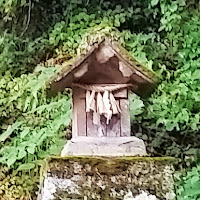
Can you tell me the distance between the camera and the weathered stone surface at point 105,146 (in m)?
1.59

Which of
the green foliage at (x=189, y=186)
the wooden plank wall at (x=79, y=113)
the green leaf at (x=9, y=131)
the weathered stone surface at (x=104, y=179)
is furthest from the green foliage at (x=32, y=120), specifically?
the weathered stone surface at (x=104, y=179)

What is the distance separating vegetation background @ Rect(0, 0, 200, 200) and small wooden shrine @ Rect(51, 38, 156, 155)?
95cm

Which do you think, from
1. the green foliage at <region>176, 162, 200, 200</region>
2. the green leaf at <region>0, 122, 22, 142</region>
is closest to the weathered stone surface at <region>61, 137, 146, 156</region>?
the green foliage at <region>176, 162, 200, 200</region>

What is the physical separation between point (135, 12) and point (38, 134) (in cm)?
112

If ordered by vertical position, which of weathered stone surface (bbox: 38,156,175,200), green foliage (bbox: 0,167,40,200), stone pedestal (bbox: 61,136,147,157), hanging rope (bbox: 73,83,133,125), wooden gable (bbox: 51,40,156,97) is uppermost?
wooden gable (bbox: 51,40,156,97)

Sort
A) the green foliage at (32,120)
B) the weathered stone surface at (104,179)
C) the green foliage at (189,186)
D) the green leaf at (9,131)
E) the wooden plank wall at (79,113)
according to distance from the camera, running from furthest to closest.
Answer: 1. the green leaf at (9,131)
2. the green foliage at (32,120)
3. the green foliage at (189,186)
4. the wooden plank wall at (79,113)
5. the weathered stone surface at (104,179)

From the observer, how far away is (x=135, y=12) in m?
3.21

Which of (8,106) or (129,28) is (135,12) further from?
(8,106)

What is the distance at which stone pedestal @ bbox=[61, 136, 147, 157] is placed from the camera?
159cm

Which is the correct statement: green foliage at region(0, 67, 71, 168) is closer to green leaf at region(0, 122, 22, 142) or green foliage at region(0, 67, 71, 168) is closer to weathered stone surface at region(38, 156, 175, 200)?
green leaf at region(0, 122, 22, 142)

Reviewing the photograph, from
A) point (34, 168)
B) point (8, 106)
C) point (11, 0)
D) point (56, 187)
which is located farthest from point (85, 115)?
point (11, 0)

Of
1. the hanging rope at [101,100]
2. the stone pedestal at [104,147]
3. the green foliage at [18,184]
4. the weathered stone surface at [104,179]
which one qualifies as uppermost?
the hanging rope at [101,100]

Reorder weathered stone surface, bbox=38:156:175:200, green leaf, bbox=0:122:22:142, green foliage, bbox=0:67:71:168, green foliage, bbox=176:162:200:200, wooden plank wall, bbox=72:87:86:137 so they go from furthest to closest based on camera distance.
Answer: green leaf, bbox=0:122:22:142 < green foliage, bbox=0:67:71:168 < green foliage, bbox=176:162:200:200 < wooden plank wall, bbox=72:87:86:137 < weathered stone surface, bbox=38:156:175:200

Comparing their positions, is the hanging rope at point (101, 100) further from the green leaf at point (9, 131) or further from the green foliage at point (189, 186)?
the green leaf at point (9, 131)
